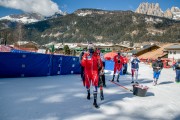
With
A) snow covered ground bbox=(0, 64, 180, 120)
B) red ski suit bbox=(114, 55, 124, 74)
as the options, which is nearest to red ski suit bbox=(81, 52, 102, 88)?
snow covered ground bbox=(0, 64, 180, 120)

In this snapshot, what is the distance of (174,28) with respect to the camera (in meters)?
188

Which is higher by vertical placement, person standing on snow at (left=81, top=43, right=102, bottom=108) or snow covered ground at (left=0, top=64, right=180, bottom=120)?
person standing on snow at (left=81, top=43, right=102, bottom=108)

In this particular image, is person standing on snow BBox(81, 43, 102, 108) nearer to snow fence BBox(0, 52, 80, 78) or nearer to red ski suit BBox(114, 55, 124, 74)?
red ski suit BBox(114, 55, 124, 74)

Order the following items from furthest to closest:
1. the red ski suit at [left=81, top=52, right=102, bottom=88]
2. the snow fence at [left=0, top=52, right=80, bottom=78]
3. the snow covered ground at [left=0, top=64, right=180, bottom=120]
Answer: the snow fence at [left=0, top=52, right=80, bottom=78], the red ski suit at [left=81, top=52, right=102, bottom=88], the snow covered ground at [left=0, top=64, right=180, bottom=120]

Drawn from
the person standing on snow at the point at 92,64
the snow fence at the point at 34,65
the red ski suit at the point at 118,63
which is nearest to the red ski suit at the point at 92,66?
the person standing on snow at the point at 92,64

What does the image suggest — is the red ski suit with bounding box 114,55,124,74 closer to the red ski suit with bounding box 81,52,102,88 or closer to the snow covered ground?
the snow covered ground

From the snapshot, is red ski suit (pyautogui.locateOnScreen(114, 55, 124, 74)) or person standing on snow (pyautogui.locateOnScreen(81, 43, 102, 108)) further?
red ski suit (pyautogui.locateOnScreen(114, 55, 124, 74))

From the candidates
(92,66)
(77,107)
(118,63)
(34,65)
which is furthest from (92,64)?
(34,65)

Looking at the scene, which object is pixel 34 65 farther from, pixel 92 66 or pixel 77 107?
pixel 77 107

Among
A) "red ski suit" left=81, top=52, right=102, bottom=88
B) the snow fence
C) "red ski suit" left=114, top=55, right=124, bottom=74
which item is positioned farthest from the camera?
"red ski suit" left=114, top=55, right=124, bottom=74

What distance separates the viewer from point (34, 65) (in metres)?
15.5

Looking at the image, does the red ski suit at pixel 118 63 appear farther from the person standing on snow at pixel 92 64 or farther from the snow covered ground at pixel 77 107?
the person standing on snow at pixel 92 64

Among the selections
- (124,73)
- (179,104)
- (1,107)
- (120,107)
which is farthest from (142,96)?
(124,73)

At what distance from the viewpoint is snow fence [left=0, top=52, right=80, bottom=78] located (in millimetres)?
13988
